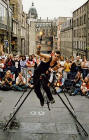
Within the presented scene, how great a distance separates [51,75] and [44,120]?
19.0ft

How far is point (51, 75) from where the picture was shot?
15586 millimetres

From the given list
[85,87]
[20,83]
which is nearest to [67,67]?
[85,87]

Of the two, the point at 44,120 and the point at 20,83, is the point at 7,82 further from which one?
the point at 44,120

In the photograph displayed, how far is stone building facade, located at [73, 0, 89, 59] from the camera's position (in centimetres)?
5521

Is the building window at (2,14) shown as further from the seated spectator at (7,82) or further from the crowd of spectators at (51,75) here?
the seated spectator at (7,82)

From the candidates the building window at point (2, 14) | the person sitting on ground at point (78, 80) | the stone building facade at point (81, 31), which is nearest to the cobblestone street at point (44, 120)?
the person sitting on ground at point (78, 80)

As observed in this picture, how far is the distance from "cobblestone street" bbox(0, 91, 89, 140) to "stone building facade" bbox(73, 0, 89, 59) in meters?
38.5

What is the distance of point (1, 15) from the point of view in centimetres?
3528

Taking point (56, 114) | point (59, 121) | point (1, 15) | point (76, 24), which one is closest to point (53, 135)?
point (59, 121)

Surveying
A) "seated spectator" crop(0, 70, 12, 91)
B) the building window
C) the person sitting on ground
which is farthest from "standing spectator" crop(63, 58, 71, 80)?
the building window

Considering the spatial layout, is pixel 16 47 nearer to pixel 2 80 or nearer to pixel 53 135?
pixel 2 80

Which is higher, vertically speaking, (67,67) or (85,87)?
(67,67)

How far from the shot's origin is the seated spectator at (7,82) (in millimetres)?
15227

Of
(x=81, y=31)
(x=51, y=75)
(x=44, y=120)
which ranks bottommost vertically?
(x=44, y=120)
